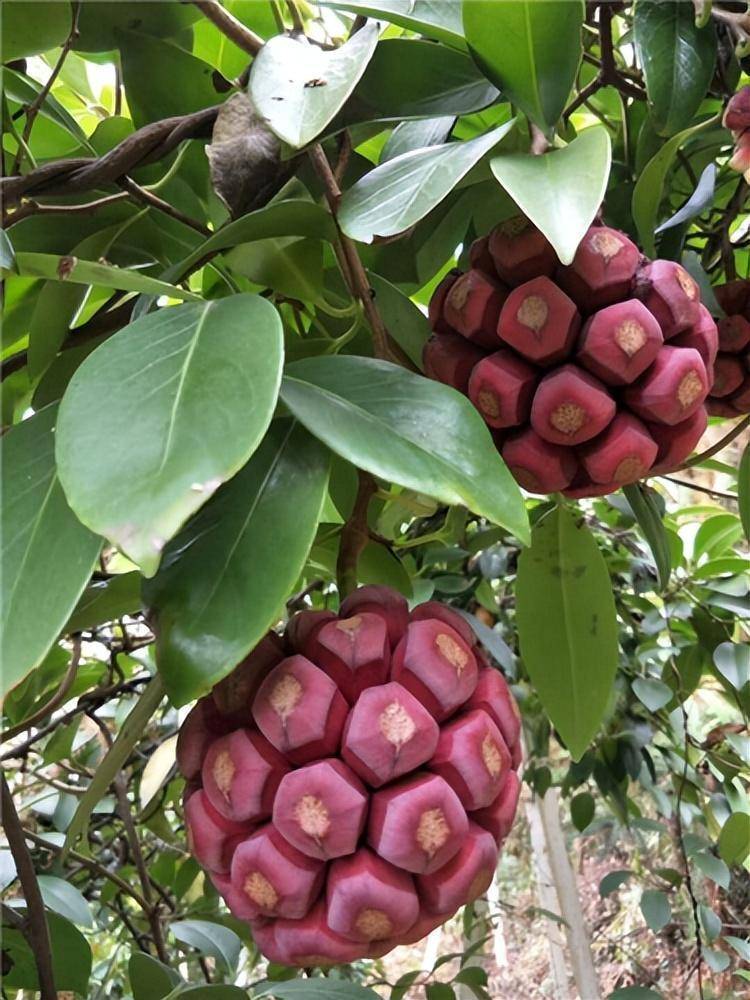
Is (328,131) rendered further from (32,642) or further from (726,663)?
→ (726,663)

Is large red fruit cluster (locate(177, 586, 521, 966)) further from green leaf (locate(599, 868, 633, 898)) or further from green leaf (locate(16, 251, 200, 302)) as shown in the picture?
green leaf (locate(599, 868, 633, 898))

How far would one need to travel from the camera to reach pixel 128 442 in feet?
1.02

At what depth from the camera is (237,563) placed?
36 centimetres

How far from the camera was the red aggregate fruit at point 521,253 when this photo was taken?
1.45ft

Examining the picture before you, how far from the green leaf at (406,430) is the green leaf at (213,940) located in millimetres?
642

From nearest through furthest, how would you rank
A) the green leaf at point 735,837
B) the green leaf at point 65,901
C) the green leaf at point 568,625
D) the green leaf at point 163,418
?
the green leaf at point 163,418 → the green leaf at point 568,625 → the green leaf at point 65,901 → the green leaf at point 735,837

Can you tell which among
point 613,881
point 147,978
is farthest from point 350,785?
point 613,881

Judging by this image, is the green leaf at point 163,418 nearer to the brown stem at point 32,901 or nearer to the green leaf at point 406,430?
the green leaf at point 406,430

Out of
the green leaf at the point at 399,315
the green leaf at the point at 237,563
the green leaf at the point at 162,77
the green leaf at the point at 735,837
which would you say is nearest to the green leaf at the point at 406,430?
the green leaf at the point at 237,563

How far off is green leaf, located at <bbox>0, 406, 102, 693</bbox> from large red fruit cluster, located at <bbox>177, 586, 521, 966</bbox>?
0.35ft

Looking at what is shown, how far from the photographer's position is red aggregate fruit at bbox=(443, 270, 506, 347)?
1.49 ft

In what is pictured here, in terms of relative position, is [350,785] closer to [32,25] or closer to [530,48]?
[530,48]

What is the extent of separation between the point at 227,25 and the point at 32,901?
19.3 inches

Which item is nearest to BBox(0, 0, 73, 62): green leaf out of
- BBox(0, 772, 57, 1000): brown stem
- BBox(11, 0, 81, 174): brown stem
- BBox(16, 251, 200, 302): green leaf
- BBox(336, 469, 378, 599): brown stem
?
BBox(11, 0, 81, 174): brown stem
